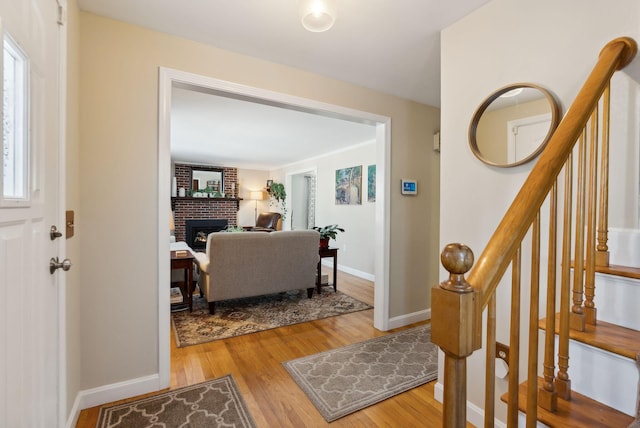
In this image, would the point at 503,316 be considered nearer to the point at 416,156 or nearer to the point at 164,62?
the point at 416,156

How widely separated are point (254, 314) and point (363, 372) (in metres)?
1.45

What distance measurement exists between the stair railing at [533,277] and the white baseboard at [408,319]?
1953 millimetres

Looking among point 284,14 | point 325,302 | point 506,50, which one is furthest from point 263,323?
point 506,50

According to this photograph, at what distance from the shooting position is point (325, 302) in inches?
142

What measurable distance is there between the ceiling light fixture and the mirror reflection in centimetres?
633

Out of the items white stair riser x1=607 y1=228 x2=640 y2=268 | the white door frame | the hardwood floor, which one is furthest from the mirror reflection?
white stair riser x1=607 y1=228 x2=640 y2=268

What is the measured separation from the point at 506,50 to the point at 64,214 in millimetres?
2258

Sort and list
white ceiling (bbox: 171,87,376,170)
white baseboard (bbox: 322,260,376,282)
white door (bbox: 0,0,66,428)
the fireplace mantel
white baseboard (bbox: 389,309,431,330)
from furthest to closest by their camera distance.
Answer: the fireplace mantel < white baseboard (bbox: 322,260,376,282) < white ceiling (bbox: 171,87,376,170) < white baseboard (bbox: 389,309,431,330) < white door (bbox: 0,0,66,428)

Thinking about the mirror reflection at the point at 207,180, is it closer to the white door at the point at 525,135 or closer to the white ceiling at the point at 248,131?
the white ceiling at the point at 248,131

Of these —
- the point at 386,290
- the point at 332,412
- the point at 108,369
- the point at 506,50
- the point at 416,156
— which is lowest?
the point at 332,412

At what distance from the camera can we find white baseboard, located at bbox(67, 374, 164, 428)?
168 cm

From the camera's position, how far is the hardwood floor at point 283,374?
1649mm

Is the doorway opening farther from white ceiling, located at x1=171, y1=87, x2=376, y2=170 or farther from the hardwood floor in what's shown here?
the hardwood floor

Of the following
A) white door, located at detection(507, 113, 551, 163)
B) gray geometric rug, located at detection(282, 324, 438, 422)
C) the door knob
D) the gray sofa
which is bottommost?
gray geometric rug, located at detection(282, 324, 438, 422)
